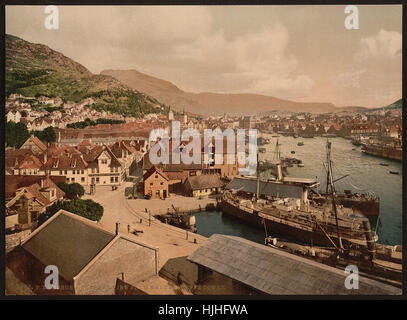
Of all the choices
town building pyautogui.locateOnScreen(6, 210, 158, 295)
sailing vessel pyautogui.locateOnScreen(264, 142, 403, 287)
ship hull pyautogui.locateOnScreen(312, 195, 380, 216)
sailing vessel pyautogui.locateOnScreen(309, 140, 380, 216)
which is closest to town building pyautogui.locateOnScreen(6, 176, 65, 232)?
town building pyautogui.locateOnScreen(6, 210, 158, 295)

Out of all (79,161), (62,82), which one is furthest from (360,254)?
(62,82)

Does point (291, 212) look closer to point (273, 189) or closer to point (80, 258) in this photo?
point (273, 189)

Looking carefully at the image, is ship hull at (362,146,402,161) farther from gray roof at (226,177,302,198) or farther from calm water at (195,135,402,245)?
gray roof at (226,177,302,198)

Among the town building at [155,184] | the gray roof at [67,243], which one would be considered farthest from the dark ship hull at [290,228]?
the gray roof at [67,243]

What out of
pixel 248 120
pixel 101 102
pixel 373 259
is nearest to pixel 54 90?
pixel 101 102

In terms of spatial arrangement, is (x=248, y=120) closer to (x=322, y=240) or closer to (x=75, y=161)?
(x=322, y=240)

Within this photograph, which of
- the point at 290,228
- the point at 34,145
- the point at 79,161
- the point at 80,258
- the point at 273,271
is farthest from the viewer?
the point at 290,228

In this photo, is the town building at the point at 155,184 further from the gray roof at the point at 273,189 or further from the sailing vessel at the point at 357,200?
the sailing vessel at the point at 357,200

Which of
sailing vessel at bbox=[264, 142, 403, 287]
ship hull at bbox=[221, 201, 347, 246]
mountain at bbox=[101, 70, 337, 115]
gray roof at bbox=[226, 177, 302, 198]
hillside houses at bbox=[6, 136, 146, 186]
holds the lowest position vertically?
sailing vessel at bbox=[264, 142, 403, 287]

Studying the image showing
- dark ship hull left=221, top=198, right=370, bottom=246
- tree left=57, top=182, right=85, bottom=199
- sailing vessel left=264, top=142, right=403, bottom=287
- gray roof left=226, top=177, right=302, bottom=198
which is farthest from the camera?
gray roof left=226, top=177, right=302, bottom=198
